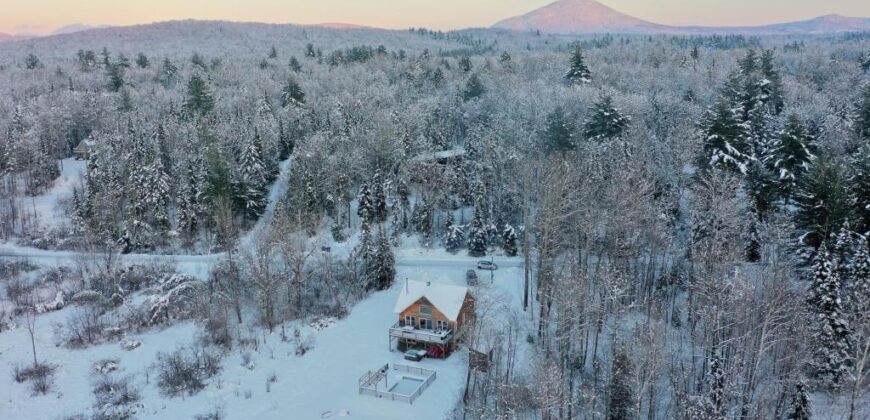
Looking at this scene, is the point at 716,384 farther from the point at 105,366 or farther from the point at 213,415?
the point at 105,366

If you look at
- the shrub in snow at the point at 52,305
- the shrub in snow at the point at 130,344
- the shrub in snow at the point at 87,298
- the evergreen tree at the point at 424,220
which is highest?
the evergreen tree at the point at 424,220

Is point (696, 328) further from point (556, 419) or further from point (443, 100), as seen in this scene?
point (443, 100)

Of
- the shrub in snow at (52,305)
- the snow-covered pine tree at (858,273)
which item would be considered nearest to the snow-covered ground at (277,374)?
the shrub in snow at (52,305)

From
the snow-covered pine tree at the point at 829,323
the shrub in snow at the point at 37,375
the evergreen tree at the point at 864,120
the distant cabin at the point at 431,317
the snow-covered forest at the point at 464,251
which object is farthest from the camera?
the evergreen tree at the point at 864,120

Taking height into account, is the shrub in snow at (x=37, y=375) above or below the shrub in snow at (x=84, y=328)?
below

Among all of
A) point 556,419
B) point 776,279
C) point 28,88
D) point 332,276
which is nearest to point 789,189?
point 776,279

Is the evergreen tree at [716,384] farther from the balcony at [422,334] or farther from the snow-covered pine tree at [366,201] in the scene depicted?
the snow-covered pine tree at [366,201]

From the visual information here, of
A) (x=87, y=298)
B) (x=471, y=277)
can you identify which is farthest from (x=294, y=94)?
(x=471, y=277)
